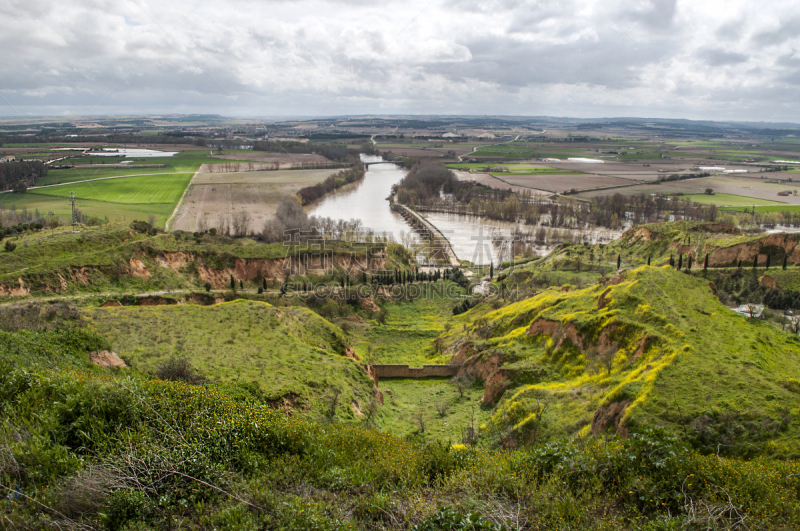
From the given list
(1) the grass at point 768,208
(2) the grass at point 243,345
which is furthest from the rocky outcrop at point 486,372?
(1) the grass at point 768,208

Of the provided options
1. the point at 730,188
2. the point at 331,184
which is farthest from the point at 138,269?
the point at 730,188

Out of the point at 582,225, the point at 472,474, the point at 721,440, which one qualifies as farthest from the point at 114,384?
the point at 582,225

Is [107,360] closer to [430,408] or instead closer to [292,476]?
[292,476]

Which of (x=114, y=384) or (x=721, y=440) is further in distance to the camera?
(x=721, y=440)

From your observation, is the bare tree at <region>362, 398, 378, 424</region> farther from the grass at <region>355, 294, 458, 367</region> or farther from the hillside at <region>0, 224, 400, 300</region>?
the hillside at <region>0, 224, 400, 300</region>

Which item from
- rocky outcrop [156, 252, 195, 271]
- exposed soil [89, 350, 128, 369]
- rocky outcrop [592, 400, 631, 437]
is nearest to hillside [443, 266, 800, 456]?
rocky outcrop [592, 400, 631, 437]

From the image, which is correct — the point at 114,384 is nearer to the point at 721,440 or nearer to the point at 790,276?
the point at 721,440
